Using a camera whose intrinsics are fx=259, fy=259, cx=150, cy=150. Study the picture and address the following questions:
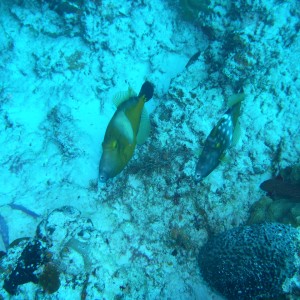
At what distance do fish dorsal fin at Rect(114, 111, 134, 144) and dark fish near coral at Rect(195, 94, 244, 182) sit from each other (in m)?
0.79

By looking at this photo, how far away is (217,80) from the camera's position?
12.7 ft

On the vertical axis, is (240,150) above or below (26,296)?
above

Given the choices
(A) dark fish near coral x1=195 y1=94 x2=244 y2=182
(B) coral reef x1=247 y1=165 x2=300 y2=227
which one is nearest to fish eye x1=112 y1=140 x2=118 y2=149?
(A) dark fish near coral x1=195 y1=94 x2=244 y2=182

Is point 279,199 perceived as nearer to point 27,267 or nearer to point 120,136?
point 120,136

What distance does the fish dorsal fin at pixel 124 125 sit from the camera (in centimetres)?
270

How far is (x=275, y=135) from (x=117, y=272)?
9.84ft

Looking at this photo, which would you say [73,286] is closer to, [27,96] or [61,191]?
[61,191]

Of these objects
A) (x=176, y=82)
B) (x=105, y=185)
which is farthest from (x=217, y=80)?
(x=105, y=185)

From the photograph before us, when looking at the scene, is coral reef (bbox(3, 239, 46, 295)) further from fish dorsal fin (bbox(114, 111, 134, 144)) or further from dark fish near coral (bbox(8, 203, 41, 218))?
fish dorsal fin (bbox(114, 111, 134, 144))

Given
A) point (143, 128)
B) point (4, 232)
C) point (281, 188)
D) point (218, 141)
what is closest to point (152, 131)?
point (143, 128)

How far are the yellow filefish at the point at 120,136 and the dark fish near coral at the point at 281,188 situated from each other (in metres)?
2.25

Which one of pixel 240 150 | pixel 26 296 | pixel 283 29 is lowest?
pixel 26 296

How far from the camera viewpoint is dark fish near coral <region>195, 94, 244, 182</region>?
8.39 ft

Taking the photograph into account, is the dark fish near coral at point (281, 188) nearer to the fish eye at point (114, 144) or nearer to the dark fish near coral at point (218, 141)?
the dark fish near coral at point (218, 141)
